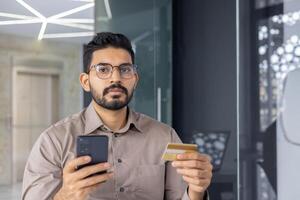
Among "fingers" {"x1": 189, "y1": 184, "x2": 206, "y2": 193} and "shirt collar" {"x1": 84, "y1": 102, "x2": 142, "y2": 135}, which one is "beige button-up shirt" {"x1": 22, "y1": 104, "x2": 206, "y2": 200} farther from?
"fingers" {"x1": 189, "y1": 184, "x2": 206, "y2": 193}

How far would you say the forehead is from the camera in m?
1.70

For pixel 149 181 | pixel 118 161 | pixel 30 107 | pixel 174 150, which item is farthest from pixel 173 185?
pixel 30 107

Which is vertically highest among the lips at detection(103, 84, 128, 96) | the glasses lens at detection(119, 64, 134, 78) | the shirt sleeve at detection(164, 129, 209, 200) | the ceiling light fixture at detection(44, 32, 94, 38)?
the ceiling light fixture at detection(44, 32, 94, 38)

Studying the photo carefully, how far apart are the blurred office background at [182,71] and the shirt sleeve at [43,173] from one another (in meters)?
2.11

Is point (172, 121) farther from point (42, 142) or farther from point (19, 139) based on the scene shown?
point (42, 142)

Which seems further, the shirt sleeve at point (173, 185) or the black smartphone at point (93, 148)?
the shirt sleeve at point (173, 185)

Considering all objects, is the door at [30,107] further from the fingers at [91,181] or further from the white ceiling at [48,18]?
the fingers at [91,181]

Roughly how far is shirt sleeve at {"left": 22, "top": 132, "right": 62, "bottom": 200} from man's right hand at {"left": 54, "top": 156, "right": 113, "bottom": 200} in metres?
0.19

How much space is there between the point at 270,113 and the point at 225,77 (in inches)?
23.7

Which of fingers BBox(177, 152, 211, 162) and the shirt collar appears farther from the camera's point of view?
the shirt collar

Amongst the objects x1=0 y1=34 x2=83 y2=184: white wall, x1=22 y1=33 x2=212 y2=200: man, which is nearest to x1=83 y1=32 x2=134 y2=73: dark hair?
x1=22 y1=33 x2=212 y2=200: man

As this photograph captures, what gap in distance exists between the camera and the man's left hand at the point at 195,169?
4.88 feet

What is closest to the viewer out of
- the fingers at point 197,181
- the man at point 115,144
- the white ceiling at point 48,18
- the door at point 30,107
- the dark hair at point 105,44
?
the fingers at point 197,181

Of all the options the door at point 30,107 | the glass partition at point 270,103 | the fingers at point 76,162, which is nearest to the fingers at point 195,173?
the fingers at point 76,162
